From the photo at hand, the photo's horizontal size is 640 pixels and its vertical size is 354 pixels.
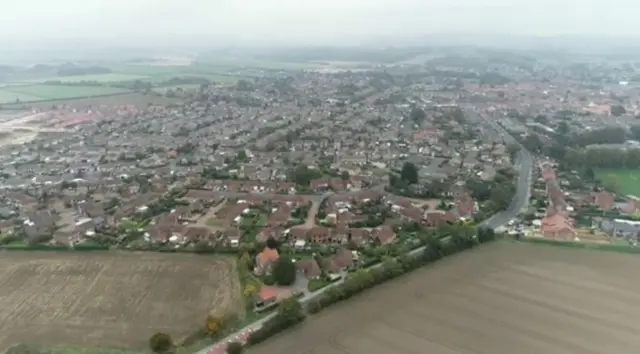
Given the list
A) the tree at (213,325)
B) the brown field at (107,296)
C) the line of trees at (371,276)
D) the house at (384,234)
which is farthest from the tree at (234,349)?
the house at (384,234)

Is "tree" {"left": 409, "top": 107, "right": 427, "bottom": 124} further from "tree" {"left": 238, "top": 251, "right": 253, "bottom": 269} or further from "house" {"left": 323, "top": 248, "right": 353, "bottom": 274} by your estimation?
"tree" {"left": 238, "top": 251, "right": 253, "bottom": 269}

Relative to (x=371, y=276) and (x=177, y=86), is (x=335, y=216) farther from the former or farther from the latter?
(x=177, y=86)

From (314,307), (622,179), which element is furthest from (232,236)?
(622,179)

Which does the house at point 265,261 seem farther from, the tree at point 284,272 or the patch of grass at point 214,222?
the patch of grass at point 214,222

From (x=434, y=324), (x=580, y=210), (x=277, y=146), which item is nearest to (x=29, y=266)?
(x=434, y=324)

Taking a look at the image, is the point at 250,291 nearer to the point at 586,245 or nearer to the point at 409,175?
the point at 586,245
